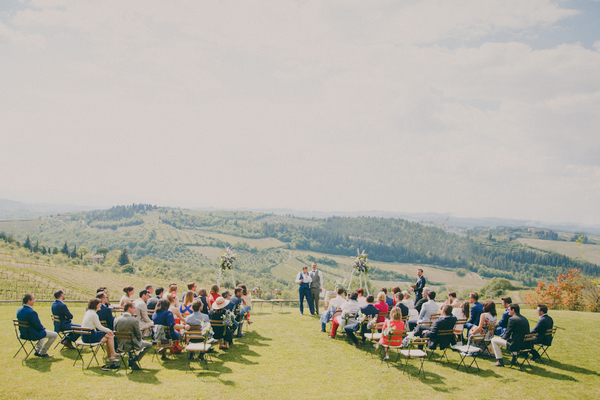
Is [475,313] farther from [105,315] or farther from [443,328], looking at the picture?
[105,315]

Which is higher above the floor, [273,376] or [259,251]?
[273,376]

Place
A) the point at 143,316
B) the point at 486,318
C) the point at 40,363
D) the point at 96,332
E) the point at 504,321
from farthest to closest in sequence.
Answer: the point at 504,321
the point at 143,316
the point at 486,318
the point at 96,332
the point at 40,363

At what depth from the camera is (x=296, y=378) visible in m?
7.38

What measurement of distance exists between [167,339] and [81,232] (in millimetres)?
181100

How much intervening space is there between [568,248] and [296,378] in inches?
7426

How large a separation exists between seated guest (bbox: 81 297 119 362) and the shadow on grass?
34.0 inches

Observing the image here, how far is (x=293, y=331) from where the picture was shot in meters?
11.5

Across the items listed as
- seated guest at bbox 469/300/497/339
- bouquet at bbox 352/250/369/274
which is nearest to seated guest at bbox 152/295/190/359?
seated guest at bbox 469/300/497/339

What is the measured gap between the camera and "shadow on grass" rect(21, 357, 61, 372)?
7280 mm

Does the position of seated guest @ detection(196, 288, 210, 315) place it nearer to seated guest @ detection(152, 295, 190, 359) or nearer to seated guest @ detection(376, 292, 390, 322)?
seated guest @ detection(152, 295, 190, 359)

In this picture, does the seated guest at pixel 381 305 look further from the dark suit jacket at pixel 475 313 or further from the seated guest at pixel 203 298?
the seated guest at pixel 203 298

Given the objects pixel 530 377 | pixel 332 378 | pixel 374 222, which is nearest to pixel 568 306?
pixel 530 377

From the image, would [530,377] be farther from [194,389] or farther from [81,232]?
[81,232]

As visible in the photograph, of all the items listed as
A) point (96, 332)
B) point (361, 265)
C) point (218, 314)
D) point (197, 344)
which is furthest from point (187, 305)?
point (361, 265)
